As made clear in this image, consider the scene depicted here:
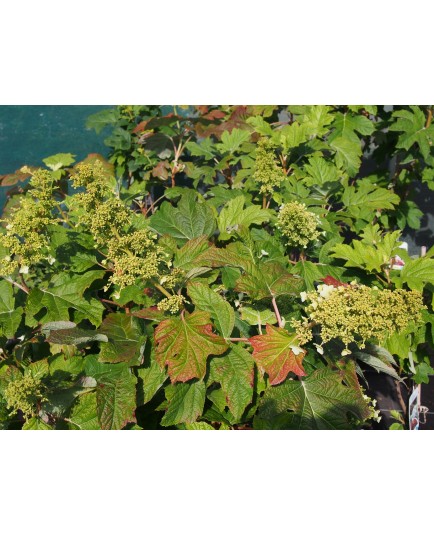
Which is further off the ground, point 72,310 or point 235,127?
point 235,127

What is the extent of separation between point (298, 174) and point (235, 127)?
67 cm

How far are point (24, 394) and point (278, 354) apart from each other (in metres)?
0.67

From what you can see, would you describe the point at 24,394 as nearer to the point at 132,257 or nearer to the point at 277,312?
the point at 132,257

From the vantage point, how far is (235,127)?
121 inches

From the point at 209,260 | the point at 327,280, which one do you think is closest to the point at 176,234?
the point at 209,260

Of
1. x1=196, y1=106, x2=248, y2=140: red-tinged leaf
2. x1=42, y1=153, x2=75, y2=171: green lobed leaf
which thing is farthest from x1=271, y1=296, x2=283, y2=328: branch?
x1=42, y1=153, x2=75, y2=171: green lobed leaf

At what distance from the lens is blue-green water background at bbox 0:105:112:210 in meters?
4.09

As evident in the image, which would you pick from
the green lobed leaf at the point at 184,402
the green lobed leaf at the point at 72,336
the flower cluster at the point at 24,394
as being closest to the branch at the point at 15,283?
the green lobed leaf at the point at 72,336

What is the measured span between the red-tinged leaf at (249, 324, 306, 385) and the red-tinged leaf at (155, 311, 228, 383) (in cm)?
10

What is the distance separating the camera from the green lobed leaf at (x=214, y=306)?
169 centimetres

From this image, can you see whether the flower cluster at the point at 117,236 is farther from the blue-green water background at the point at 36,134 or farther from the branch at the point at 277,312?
the blue-green water background at the point at 36,134

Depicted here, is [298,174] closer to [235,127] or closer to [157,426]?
[235,127]

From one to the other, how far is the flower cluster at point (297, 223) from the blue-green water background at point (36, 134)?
2.61 metres

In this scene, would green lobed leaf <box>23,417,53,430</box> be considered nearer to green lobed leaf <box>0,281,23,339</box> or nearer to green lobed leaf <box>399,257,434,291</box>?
green lobed leaf <box>0,281,23,339</box>
